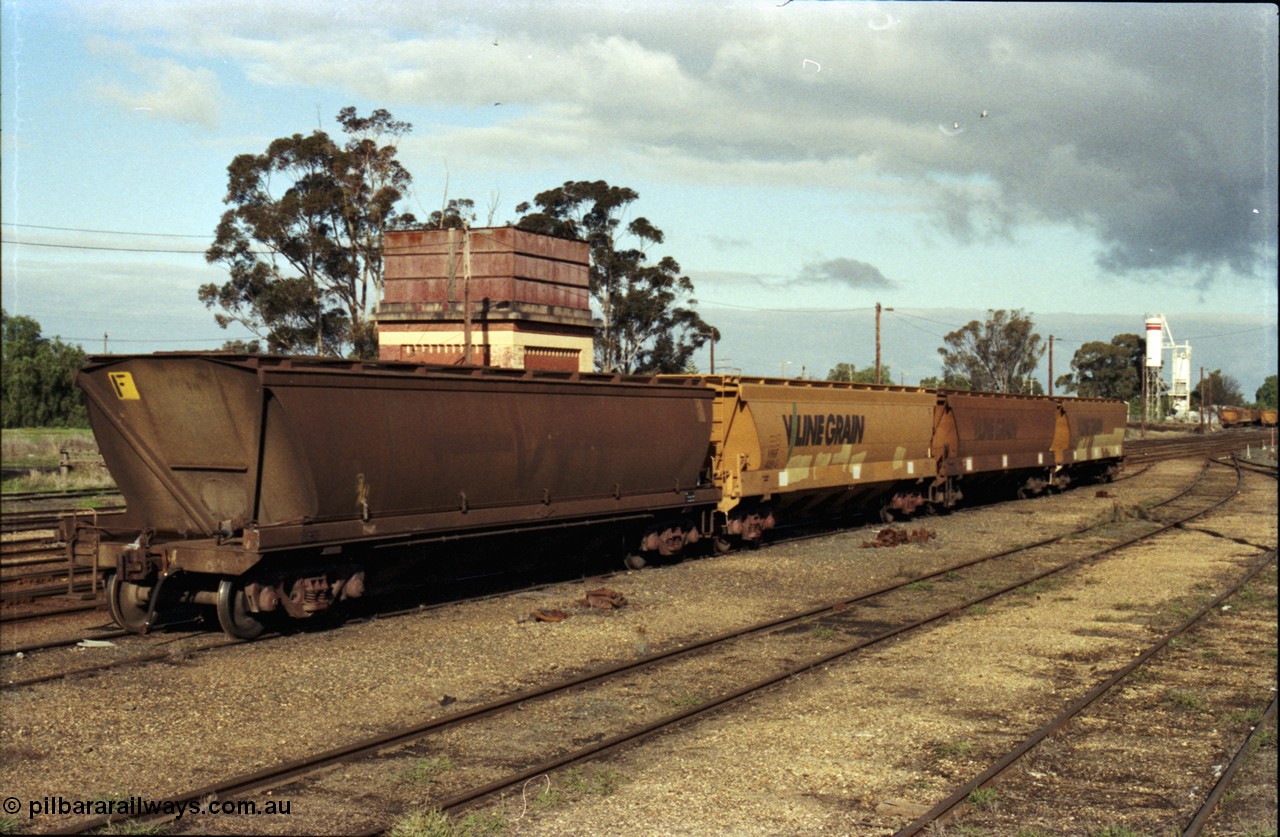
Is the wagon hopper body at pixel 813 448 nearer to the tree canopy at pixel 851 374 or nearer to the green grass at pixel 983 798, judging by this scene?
the green grass at pixel 983 798

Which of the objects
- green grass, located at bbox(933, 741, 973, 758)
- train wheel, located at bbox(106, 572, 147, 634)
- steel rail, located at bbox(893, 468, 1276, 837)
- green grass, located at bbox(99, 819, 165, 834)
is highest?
train wheel, located at bbox(106, 572, 147, 634)

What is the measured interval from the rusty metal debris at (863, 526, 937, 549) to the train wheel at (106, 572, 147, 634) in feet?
45.2

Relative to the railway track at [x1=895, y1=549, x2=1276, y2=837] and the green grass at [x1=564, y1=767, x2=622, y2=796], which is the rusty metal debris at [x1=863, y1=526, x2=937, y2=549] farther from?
the green grass at [x1=564, y1=767, x2=622, y2=796]

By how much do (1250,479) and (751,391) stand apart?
31.8 metres

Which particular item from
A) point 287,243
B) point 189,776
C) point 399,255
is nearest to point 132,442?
point 189,776

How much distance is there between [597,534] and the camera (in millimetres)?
18656

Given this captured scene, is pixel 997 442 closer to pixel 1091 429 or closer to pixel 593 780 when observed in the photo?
pixel 1091 429

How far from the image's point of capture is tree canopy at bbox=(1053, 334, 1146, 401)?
396ft

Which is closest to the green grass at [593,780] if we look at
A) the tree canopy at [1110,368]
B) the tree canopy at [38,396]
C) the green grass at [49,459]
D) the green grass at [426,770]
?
the green grass at [426,770]

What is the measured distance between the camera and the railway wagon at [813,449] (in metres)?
21.1

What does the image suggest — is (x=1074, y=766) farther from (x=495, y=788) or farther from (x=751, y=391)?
(x=751, y=391)

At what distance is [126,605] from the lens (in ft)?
44.2

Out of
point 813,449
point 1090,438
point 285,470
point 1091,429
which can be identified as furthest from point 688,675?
point 1091,429

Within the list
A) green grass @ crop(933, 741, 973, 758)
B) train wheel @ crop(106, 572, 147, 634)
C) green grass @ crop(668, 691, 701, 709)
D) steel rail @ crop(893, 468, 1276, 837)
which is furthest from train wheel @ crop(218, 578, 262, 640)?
steel rail @ crop(893, 468, 1276, 837)
